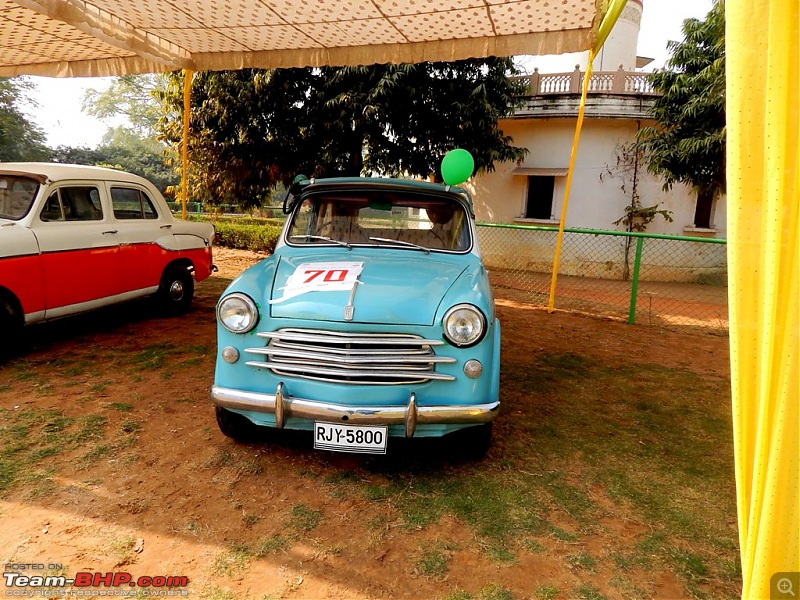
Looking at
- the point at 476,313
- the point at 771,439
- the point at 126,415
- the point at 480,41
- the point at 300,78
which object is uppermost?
the point at 300,78

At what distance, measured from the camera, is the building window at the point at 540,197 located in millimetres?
12914

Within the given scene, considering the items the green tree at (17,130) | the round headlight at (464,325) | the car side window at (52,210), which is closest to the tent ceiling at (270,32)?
the car side window at (52,210)

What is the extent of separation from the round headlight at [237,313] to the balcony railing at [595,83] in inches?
459

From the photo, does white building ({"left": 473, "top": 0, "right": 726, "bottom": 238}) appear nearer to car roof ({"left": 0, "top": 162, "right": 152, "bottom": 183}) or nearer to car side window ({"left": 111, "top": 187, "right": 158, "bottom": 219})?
car side window ({"left": 111, "top": 187, "right": 158, "bottom": 219})

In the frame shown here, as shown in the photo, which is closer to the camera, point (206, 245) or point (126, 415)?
point (126, 415)

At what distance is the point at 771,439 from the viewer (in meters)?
1.36

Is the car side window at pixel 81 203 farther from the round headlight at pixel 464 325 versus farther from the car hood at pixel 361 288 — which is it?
the round headlight at pixel 464 325

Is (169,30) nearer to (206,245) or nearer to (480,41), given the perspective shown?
(206,245)

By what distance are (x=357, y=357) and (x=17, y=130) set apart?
38.4 metres

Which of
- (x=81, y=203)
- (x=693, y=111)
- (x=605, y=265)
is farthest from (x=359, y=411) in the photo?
(x=605, y=265)

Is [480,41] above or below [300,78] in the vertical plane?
below

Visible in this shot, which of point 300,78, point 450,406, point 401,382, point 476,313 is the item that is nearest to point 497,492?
point 450,406

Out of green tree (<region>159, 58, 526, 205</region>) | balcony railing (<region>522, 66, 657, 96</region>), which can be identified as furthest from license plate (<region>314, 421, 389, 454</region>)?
balcony railing (<region>522, 66, 657, 96</region>)

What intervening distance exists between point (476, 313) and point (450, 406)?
0.54 meters
